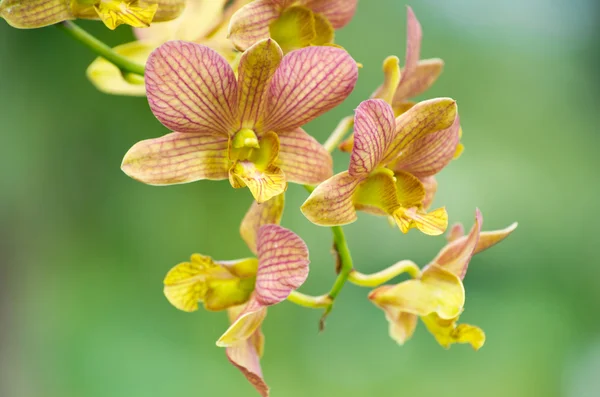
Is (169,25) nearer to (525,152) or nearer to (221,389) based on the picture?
(221,389)

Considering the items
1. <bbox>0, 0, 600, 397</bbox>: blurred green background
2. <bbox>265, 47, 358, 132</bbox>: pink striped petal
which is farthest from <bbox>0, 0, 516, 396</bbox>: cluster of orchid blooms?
<bbox>0, 0, 600, 397</bbox>: blurred green background

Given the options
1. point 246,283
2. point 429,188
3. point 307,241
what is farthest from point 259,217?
point 307,241

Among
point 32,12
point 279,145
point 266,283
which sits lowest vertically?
point 266,283

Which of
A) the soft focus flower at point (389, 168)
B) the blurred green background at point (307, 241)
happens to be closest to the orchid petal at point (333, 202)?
the soft focus flower at point (389, 168)

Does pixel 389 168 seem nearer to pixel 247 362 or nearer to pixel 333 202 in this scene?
pixel 333 202

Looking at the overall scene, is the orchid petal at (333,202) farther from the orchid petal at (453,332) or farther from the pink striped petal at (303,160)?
the orchid petal at (453,332)

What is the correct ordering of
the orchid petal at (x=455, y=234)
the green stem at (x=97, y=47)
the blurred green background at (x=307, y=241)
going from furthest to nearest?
the blurred green background at (x=307, y=241) < the orchid petal at (x=455, y=234) < the green stem at (x=97, y=47)
